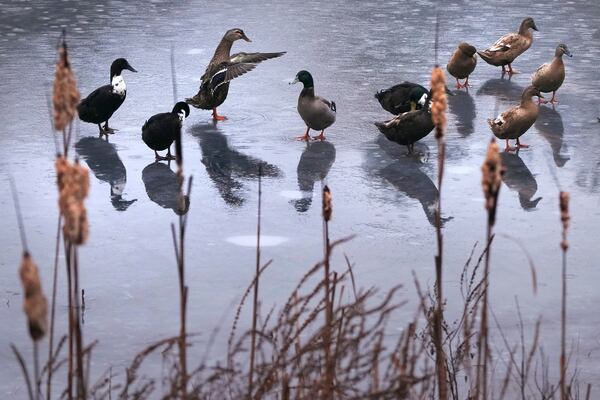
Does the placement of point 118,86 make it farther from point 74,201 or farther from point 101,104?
point 74,201

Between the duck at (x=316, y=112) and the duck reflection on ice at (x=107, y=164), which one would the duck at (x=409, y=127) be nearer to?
the duck at (x=316, y=112)

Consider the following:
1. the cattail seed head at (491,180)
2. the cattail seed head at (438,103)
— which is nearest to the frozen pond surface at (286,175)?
the cattail seed head at (438,103)

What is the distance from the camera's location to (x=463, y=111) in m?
11.5

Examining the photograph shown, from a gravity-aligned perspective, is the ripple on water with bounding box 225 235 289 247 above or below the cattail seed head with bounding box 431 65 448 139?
below

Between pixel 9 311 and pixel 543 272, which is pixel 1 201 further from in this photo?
pixel 543 272

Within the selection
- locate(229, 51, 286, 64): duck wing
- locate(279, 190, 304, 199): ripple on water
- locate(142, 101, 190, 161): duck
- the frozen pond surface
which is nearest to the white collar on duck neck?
the frozen pond surface

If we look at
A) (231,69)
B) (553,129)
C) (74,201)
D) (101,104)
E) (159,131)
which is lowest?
(553,129)

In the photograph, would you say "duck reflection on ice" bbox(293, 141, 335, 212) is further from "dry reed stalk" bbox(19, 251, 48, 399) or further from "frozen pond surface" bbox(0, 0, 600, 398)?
"dry reed stalk" bbox(19, 251, 48, 399)

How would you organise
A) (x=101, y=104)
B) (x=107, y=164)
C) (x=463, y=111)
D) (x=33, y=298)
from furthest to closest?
(x=463, y=111) → (x=101, y=104) → (x=107, y=164) → (x=33, y=298)

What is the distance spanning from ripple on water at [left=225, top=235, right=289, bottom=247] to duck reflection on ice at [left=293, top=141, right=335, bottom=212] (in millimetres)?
724

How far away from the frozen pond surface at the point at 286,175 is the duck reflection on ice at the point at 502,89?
54 millimetres

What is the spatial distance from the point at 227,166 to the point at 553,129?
315 centimetres

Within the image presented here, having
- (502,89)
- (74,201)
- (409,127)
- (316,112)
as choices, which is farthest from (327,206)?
(502,89)

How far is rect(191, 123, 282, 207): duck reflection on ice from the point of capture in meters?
8.77
